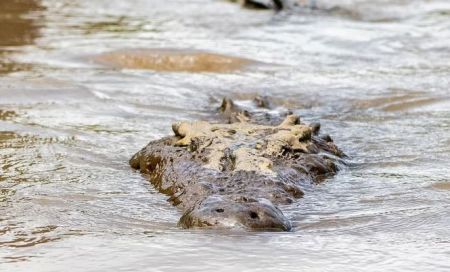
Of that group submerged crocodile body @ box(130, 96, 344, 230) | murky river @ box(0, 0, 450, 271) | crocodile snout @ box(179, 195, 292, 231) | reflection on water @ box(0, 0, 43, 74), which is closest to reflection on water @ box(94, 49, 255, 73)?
murky river @ box(0, 0, 450, 271)

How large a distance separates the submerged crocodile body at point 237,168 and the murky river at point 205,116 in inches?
3.6

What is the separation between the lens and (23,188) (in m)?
5.75

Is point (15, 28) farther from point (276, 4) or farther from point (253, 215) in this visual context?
point (253, 215)

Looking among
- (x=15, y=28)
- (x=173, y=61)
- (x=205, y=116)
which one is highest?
(x=15, y=28)

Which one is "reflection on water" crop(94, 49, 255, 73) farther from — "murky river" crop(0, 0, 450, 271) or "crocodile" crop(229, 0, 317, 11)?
"crocodile" crop(229, 0, 317, 11)

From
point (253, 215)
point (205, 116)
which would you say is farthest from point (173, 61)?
point (253, 215)

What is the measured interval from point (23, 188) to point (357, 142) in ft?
9.16

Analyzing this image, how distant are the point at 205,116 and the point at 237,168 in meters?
2.84

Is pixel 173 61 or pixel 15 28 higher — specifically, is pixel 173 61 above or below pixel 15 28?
below

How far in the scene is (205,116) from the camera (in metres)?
8.37

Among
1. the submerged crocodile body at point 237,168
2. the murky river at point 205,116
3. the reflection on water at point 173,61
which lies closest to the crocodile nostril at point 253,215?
the submerged crocodile body at point 237,168

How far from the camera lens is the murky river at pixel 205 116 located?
4445 millimetres

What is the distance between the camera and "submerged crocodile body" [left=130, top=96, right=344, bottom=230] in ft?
15.3

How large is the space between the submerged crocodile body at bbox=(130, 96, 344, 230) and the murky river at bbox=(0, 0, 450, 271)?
9 centimetres
